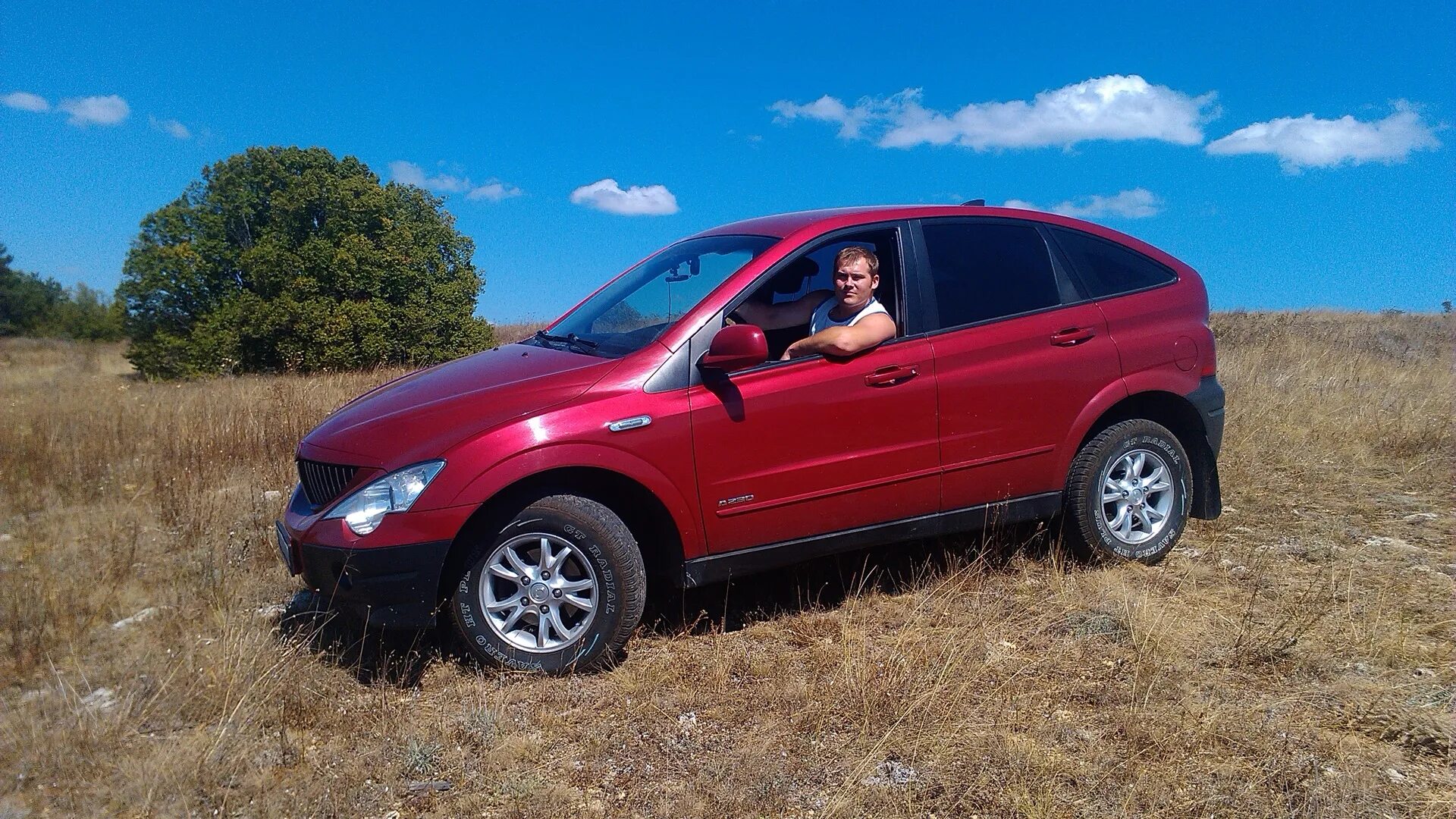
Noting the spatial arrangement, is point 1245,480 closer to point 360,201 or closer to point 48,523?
point 48,523

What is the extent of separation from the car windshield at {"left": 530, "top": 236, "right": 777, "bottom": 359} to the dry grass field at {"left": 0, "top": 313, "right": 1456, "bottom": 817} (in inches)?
52.2

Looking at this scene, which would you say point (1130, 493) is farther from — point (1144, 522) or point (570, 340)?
point (570, 340)

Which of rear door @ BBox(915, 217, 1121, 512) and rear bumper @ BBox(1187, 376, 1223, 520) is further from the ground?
rear door @ BBox(915, 217, 1121, 512)

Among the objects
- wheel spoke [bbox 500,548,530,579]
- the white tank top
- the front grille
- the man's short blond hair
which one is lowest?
wheel spoke [bbox 500,548,530,579]

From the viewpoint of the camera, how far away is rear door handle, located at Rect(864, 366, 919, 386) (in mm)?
4039

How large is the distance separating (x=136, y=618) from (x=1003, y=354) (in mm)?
4374

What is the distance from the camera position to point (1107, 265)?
4.87m

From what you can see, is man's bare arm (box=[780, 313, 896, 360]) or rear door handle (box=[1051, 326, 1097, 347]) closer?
man's bare arm (box=[780, 313, 896, 360])

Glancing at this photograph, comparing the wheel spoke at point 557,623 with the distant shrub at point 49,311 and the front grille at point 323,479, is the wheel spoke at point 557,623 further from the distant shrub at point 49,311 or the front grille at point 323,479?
the distant shrub at point 49,311

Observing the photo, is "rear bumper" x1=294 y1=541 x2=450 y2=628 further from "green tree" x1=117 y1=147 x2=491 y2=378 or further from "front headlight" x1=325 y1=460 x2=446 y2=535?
"green tree" x1=117 y1=147 x2=491 y2=378

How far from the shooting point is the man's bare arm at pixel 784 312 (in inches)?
171

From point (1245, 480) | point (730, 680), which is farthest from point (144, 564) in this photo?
point (1245, 480)

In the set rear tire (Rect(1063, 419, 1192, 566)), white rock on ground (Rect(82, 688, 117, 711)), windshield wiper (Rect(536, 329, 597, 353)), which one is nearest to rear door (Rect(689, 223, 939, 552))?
windshield wiper (Rect(536, 329, 597, 353))

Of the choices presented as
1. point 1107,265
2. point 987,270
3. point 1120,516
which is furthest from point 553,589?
point 1107,265
